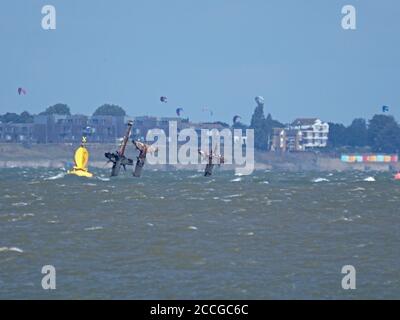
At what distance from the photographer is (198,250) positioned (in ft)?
166

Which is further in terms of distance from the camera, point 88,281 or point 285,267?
point 285,267

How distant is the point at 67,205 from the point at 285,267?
3511 cm

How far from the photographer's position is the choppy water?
41469 millimetres

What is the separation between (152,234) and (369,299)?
18.8 meters

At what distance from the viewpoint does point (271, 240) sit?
55.0 meters

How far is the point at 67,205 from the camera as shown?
79.0 meters

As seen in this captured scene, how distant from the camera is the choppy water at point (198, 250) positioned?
136 feet

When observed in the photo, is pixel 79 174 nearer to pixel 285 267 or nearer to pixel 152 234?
pixel 152 234

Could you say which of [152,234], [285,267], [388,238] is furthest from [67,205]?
[285,267]

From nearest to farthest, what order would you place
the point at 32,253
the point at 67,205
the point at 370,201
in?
the point at 32,253
the point at 67,205
the point at 370,201
